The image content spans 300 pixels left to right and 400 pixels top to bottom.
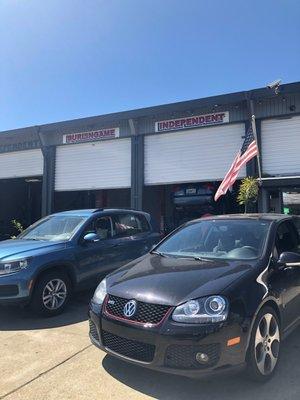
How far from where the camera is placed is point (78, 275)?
7.18 meters

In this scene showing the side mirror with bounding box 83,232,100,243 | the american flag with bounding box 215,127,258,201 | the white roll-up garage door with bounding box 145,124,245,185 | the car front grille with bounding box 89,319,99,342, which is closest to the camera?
the car front grille with bounding box 89,319,99,342

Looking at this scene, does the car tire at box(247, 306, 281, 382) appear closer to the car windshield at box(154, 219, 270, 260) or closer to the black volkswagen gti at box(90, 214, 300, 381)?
the black volkswagen gti at box(90, 214, 300, 381)

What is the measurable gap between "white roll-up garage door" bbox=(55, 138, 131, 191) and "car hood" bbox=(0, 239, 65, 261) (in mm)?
8180

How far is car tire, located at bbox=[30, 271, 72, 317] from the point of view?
654cm

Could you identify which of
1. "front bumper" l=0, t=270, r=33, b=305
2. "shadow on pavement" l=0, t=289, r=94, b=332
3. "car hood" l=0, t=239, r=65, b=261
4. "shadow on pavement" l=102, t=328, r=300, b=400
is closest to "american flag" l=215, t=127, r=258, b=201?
"shadow on pavement" l=0, t=289, r=94, b=332

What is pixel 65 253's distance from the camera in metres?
6.99

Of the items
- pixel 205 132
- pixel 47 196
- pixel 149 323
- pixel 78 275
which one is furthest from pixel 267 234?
pixel 47 196

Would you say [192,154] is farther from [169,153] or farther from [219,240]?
[219,240]

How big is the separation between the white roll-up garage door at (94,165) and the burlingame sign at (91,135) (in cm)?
19

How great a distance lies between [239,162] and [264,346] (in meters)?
7.92

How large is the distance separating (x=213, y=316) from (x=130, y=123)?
1183cm

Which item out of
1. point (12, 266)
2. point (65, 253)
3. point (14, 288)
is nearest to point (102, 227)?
point (65, 253)

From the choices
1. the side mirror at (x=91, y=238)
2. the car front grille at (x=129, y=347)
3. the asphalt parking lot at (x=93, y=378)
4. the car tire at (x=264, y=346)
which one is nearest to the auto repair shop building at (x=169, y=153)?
the side mirror at (x=91, y=238)

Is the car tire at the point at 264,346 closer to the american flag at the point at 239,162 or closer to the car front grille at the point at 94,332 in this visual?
the car front grille at the point at 94,332
